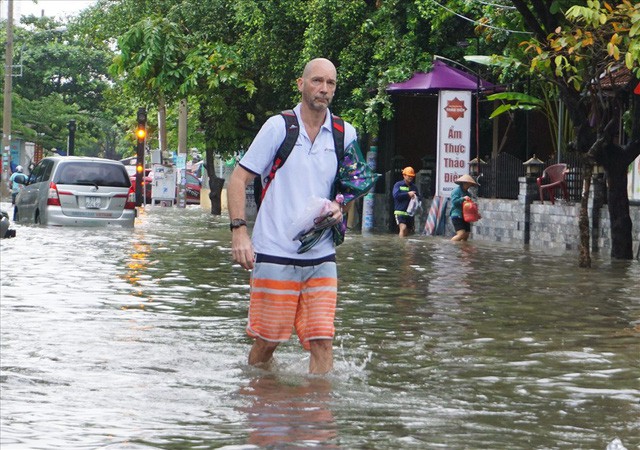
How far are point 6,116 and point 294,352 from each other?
49.5 m

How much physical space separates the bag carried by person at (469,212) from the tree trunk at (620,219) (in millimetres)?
6318

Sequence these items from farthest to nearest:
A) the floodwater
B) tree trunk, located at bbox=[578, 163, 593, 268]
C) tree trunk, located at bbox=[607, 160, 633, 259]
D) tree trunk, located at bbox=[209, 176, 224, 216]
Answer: tree trunk, located at bbox=[209, 176, 224, 216] < tree trunk, located at bbox=[607, 160, 633, 259] < tree trunk, located at bbox=[578, 163, 593, 268] < the floodwater

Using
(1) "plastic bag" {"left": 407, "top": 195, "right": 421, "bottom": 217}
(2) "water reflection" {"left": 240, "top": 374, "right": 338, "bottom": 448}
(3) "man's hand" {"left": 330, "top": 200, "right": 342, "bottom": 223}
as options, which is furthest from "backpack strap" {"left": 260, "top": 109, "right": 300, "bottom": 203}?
(1) "plastic bag" {"left": 407, "top": 195, "right": 421, "bottom": 217}

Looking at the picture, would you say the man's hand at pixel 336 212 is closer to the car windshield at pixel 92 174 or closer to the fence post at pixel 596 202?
the fence post at pixel 596 202

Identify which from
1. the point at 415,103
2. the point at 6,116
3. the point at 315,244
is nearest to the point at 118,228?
the point at 415,103

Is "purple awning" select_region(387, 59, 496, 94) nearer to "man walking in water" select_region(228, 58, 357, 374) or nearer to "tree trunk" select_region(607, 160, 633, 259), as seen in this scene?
"tree trunk" select_region(607, 160, 633, 259)

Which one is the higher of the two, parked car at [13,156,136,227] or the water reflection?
parked car at [13,156,136,227]

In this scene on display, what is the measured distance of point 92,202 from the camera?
2898cm

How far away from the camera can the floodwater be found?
22.9ft

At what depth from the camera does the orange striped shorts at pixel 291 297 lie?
8297 mm

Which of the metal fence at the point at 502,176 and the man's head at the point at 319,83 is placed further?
the metal fence at the point at 502,176

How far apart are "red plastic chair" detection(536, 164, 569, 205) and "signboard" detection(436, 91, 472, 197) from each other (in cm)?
405

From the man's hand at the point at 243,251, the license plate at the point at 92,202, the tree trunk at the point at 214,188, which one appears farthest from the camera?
the tree trunk at the point at 214,188

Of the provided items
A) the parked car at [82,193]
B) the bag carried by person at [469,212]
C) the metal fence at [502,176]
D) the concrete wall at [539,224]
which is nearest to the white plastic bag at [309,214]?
the concrete wall at [539,224]
